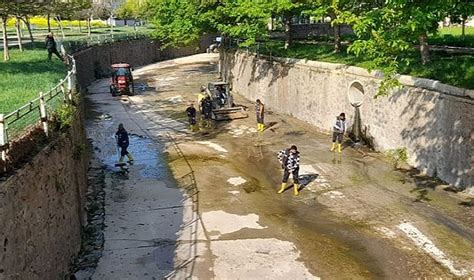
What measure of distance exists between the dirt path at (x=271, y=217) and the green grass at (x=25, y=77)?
3.92 metres

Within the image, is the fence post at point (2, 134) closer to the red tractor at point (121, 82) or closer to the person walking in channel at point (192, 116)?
the person walking in channel at point (192, 116)

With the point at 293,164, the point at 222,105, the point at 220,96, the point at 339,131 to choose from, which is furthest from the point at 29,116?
the point at 220,96

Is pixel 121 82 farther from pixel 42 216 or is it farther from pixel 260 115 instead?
pixel 42 216

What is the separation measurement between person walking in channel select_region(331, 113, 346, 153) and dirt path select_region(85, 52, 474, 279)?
2.02ft

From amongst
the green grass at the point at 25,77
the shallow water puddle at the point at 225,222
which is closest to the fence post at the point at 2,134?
the green grass at the point at 25,77

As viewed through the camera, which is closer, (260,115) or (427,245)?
(427,245)

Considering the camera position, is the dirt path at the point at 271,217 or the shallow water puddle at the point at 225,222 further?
the shallow water puddle at the point at 225,222

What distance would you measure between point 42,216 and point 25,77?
1318 cm

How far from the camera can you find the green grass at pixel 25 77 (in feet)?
56.6


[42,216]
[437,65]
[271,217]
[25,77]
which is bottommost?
Result: [271,217]

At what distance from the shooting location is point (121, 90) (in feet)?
130

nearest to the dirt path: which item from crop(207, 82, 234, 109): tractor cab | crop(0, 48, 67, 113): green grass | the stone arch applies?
the stone arch

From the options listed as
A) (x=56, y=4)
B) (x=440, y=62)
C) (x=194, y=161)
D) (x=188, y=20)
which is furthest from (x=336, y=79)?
(x=188, y=20)

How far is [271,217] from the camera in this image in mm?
16172
